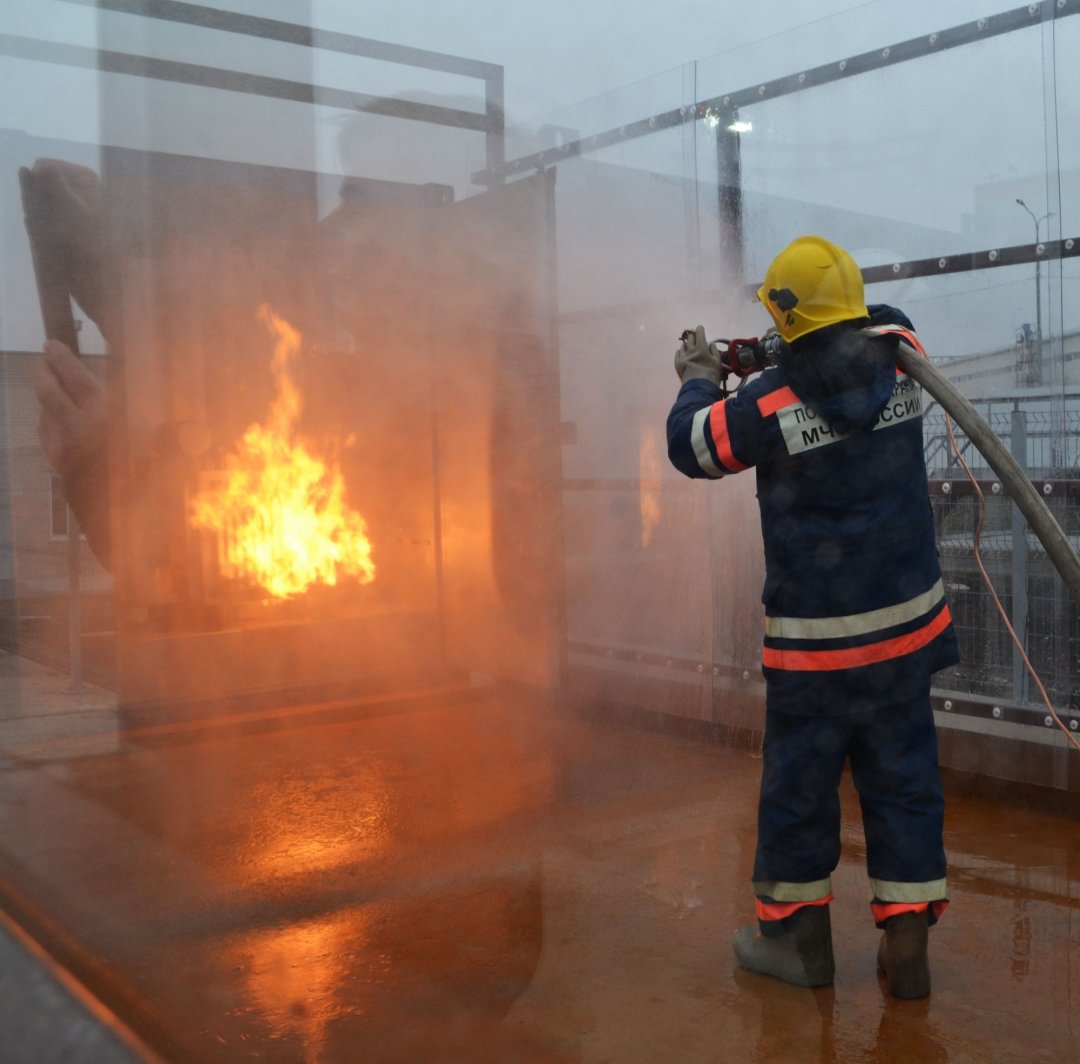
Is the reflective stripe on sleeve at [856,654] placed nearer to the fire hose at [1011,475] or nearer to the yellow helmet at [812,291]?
the fire hose at [1011,475]

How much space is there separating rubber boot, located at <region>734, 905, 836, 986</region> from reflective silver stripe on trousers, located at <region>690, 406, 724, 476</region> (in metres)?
1.01

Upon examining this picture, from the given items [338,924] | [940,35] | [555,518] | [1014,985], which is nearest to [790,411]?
[1014,985]

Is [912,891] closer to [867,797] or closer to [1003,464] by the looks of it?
[867,797]

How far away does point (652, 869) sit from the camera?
3455 millimetres

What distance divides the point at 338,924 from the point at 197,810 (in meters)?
1.24

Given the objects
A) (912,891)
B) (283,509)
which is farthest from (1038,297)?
(283,509)

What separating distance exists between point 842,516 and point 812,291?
0.50 meters

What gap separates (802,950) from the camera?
2.65 meters

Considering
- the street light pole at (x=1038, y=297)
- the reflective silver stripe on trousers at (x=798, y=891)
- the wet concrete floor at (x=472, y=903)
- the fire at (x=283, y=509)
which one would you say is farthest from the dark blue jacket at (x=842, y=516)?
the fire at (x=283, y=509)

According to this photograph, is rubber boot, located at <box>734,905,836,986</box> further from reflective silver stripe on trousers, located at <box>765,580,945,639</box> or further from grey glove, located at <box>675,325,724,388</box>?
grey glove, located at <box>675,325,724,388</box>

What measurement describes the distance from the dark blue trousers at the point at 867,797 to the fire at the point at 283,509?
336 centimetres

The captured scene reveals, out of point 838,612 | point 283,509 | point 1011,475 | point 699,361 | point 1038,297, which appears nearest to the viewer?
point 1011,475

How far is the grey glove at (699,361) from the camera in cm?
285

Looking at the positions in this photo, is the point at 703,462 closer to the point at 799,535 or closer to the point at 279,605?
the point at 799,535
